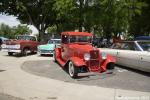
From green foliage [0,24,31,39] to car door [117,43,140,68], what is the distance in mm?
107804

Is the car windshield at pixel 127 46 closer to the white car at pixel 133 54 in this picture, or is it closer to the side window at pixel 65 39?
the white car at pixel 133 54

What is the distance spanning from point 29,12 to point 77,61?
30.0 m

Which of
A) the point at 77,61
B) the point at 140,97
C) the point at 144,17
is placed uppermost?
the point at 144,17

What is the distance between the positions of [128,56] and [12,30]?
12507 cm

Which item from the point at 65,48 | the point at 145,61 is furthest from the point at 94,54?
the point at 65,48

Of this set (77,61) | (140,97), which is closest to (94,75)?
(77,61)

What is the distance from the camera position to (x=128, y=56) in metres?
14.6

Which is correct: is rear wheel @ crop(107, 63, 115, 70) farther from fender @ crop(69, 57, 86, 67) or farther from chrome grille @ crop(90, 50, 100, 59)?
fender @ crop(69, 57, 86, 67)

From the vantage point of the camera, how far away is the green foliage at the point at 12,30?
124125 millimetres

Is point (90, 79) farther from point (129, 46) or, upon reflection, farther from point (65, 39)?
point (65, 39)

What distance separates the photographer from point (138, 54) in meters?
13.6

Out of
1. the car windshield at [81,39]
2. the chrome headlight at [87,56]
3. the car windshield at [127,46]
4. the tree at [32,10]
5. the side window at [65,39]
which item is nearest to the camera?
the chrome headlight at [87,56]

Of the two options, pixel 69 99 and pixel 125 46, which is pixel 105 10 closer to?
pixel 125 46

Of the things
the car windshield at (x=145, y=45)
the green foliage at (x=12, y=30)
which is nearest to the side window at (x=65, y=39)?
the car windshield at (x=145, y=45)
